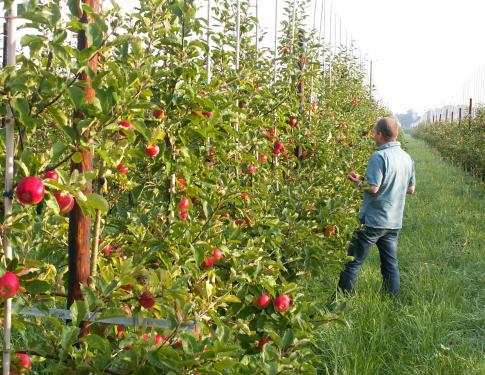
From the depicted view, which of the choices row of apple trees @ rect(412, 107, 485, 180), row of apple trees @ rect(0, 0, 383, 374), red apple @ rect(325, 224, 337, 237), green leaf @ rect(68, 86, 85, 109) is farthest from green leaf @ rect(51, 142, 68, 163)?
row of apple trees @ rect(412, 107, 485, 180)

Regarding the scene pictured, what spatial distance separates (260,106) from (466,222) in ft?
12.7

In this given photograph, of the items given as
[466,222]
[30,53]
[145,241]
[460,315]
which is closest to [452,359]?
[460,315]

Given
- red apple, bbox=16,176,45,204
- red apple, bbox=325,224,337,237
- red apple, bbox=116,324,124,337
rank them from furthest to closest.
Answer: red apple, bbox=325,224,337,237, red apple, bbox=116,324,124,337, red apple, bbox=16,176,45,204

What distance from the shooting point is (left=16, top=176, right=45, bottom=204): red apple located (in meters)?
1.07

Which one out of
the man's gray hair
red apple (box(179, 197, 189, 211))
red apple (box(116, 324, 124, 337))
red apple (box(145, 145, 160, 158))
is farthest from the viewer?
the man's gray hair

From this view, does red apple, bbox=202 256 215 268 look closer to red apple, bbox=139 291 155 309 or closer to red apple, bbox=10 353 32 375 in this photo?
red apple, bbox=139 291 155 309

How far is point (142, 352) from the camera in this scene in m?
1.26

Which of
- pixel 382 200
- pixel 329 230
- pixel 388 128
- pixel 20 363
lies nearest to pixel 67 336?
pixel 20 363

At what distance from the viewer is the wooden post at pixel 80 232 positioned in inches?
52.2

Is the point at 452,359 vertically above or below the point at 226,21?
below

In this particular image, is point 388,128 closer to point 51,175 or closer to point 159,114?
point 159,114

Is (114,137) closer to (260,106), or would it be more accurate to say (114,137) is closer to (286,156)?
(260,106)

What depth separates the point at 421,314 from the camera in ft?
11.0

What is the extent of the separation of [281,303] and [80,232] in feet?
3.02
